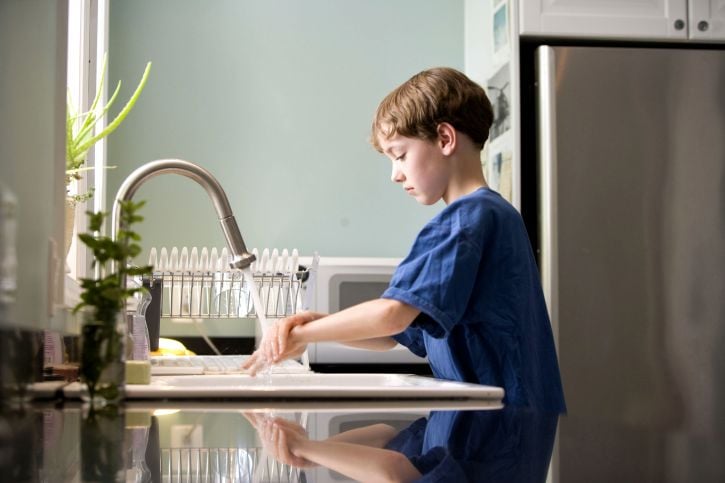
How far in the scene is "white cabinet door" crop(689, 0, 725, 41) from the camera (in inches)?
107

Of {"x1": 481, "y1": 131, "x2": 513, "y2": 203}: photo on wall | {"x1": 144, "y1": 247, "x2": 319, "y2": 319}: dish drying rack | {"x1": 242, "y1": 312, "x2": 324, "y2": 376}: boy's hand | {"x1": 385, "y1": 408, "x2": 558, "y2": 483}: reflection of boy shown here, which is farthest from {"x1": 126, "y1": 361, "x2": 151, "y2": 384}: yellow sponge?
{"x1": 481, "y1": 131, "x2": 513, "y2": 203}: photo on wall

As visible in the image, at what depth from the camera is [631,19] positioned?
270 cm

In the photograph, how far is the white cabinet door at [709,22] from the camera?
8.91 ft

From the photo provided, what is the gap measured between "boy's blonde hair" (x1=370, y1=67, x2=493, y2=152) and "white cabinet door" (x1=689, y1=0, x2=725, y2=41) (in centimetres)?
156

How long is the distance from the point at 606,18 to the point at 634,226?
60 cm

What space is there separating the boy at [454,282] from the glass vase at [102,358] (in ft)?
0.99

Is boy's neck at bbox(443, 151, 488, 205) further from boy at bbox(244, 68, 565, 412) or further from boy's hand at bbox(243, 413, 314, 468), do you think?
boy's hand at bbox(243, 413, 314, 468)

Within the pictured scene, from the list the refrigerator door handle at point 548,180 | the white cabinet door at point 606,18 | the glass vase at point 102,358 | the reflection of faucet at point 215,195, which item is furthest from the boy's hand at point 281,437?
the white cabinet door at point 606,18

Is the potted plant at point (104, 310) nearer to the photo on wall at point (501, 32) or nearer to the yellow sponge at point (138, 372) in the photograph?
the yellow sponge at point (138, 372)

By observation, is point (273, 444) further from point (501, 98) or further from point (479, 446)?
point (501, 98)

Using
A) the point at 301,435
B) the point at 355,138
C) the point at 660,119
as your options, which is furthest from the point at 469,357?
the point at 355,138

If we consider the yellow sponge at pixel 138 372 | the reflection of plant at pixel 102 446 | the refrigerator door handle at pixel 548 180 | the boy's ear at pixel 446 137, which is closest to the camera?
the reflection of plant at pixel 102 446

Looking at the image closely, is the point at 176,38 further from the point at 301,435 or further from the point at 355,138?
the point at 301,435

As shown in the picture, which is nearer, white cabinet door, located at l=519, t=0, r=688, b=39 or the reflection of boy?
the reflection of boy
